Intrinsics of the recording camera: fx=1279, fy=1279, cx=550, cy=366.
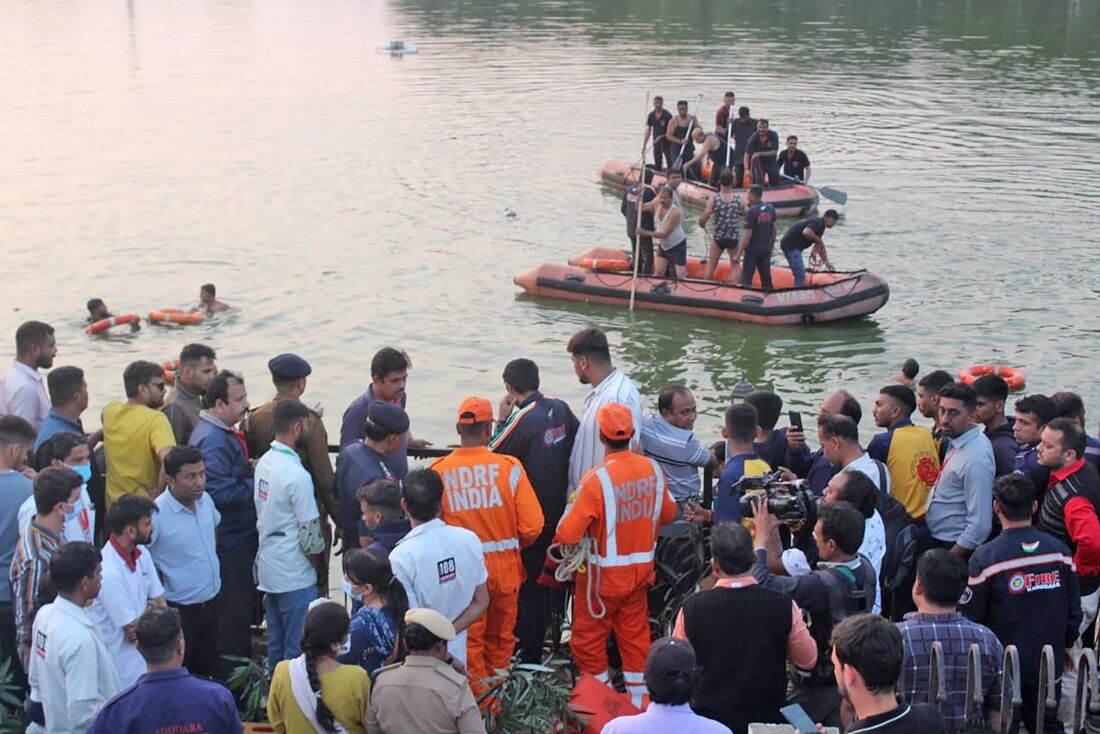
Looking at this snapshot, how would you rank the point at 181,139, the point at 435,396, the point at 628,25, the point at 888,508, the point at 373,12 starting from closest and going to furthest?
the point at 888,508
the point at 435,396
the point at 181,139
the point at 628,25
the point at 373,12

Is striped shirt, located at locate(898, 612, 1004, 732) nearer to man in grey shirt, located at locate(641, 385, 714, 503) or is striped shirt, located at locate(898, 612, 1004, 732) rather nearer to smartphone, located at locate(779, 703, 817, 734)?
smartphone, located at locate(779, 703, 817, 734)

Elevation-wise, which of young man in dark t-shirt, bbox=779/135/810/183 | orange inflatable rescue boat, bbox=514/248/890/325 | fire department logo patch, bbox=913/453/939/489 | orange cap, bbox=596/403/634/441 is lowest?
orange inflatable rescue boat, bbox=514/248/890/325

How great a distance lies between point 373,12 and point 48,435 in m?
65.0

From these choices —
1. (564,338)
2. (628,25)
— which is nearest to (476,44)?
(628,25)

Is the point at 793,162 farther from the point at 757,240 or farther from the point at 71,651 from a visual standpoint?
the point at 71,651

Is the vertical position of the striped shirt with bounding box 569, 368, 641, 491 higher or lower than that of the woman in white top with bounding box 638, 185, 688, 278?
higher

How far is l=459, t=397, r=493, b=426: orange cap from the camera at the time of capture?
6.70 meters

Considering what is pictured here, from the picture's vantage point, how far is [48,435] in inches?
304

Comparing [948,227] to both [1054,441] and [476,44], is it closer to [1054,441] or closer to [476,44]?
[1054,441]

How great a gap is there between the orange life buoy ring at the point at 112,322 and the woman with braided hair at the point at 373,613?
14197mm

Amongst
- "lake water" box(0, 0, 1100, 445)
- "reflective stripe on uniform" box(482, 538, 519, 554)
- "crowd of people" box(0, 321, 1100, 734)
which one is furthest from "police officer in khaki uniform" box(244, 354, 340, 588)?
"lake water" box(0, 0, 1100, 445)

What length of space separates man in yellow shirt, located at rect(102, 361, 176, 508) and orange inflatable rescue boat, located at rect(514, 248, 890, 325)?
1179cm

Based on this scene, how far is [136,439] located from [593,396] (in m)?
2.73

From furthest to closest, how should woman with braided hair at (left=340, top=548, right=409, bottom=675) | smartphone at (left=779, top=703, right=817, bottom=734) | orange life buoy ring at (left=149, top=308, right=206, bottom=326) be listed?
orange life buoy ring at (left=149, top=308, right=206, bottom=326), woman with braided hair at (left=340, top=548, right=409, bottom=675), smartphone at (left=779, top=703, right=817, bottom=734)
